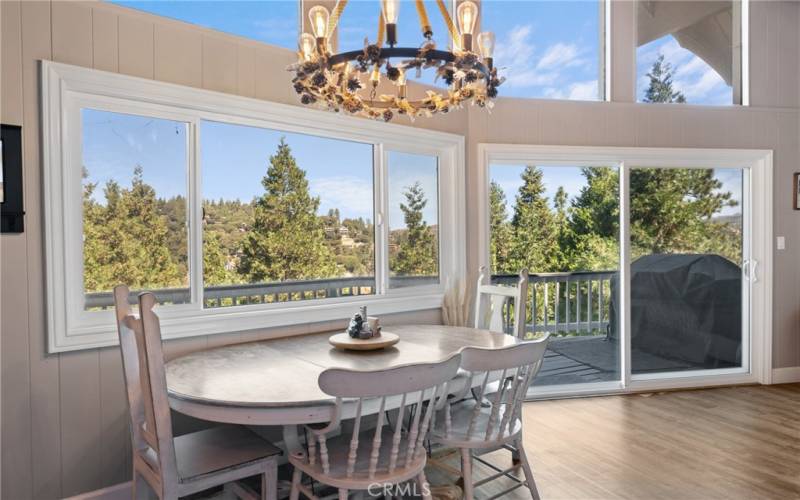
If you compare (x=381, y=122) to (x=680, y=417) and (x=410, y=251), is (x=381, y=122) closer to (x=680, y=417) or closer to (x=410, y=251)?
(x=410, y=251)

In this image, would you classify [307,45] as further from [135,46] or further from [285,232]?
[285,232]

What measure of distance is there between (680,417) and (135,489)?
11.4ft

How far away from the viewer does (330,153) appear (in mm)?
3318

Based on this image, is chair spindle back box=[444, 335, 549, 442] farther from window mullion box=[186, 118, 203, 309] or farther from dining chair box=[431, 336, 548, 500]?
window mullion box=[186, 118, 203, 309]

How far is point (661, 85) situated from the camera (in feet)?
14.3

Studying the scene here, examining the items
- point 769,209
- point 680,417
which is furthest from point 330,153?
point 769,209

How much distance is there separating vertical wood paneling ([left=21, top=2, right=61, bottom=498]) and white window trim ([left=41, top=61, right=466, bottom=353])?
4 centimetres

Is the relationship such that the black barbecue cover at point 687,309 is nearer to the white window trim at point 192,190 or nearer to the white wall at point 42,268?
the white window trim at point 192,190

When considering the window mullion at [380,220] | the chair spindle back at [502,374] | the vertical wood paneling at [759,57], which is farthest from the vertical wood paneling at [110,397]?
the vertical wood paneling at [759,57]

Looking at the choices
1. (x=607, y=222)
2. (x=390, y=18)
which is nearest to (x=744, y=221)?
(x=607, y=222)

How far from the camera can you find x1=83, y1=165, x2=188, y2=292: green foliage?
2385 mm

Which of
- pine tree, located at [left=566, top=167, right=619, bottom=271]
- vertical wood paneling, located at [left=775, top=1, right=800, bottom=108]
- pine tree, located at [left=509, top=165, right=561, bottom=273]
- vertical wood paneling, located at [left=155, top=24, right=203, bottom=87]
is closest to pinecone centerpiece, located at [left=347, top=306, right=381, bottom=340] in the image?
vertical wood paneling, located at [left=155, top=24, right=203, bottom=87]

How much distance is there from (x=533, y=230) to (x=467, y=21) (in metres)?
2.43

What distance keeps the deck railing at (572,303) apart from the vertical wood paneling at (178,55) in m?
2.94
